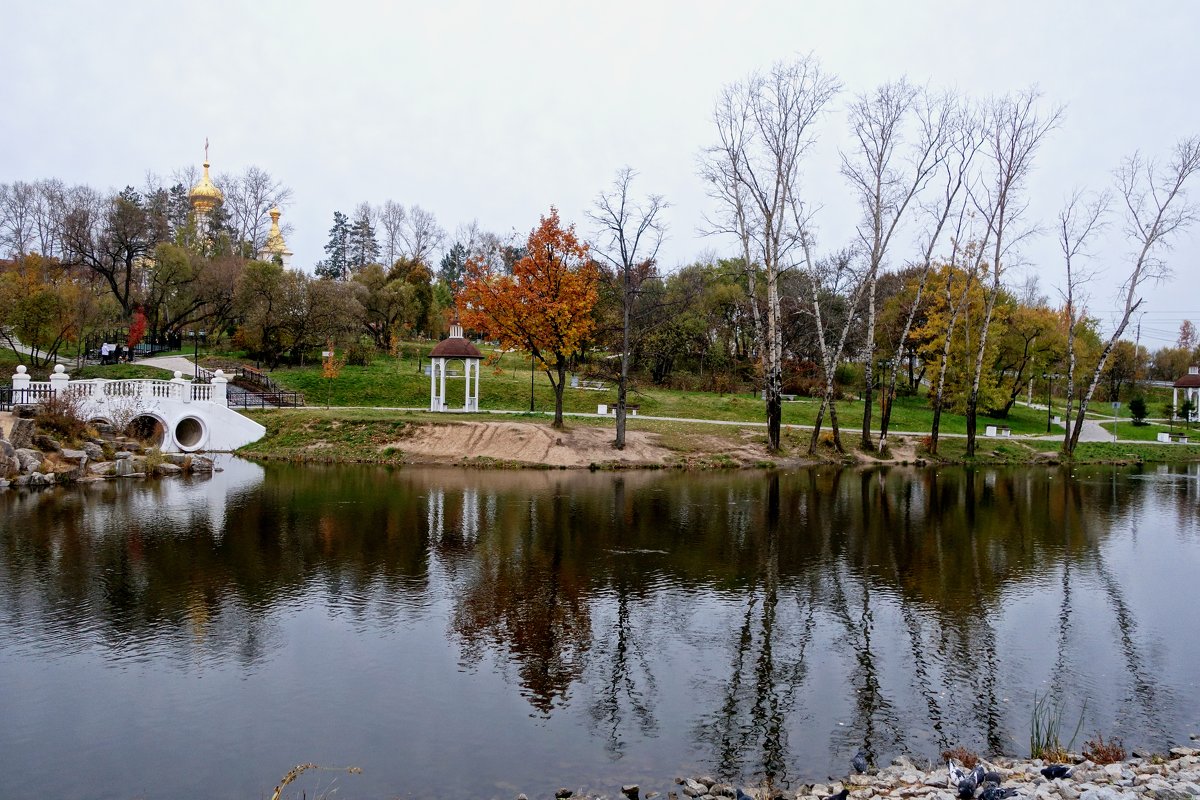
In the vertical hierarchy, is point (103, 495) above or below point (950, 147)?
below

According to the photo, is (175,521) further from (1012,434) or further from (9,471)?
(1012,434)

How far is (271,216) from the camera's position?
73500mm

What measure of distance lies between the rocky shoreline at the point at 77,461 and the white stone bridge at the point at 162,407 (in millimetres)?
1529

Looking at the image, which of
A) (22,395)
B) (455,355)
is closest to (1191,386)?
(455,355)

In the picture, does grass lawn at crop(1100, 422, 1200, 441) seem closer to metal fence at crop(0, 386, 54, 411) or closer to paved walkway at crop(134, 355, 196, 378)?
paved walkway at crop(134, 355, 196, 378)

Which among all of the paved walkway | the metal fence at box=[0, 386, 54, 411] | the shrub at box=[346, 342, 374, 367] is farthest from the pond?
the shrub at box=[346, 342, 374, 367]

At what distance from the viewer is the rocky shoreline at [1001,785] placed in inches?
307

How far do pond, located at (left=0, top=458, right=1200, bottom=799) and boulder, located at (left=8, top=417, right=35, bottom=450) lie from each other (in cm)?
567

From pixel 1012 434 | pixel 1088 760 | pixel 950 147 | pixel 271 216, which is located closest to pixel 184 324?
pixel 271 216

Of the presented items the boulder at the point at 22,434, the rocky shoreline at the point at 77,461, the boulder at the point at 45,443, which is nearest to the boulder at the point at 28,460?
the rocky shoreline at the point at 77,461

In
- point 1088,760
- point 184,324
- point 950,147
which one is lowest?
point 1088,760

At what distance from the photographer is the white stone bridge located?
3206 centimetres

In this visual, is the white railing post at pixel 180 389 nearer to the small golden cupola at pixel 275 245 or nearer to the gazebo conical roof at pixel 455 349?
the gazebo conical roof at pixel 455 349

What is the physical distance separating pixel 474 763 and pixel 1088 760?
6.36m
